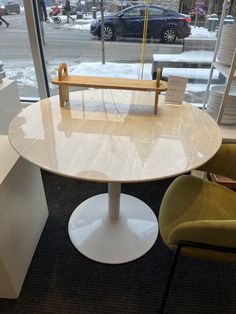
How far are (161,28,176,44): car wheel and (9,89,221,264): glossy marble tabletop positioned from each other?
0.73 meters

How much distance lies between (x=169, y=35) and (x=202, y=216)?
1534 mm

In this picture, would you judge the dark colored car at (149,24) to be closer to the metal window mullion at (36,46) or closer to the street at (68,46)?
the street at (68,46)

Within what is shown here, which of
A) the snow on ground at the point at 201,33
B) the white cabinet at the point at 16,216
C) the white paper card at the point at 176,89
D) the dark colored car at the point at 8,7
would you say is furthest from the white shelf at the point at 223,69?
the dark colored car at the point at 8,7

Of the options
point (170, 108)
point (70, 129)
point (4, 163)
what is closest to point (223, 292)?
point (170, 108)

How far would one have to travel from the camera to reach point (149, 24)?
73.1 inches

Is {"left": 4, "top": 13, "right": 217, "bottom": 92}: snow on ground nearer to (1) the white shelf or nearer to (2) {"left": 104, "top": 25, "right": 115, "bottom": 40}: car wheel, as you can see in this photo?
(2) {"left": 104, "top": 25, "right": 115, "bottom": 40}: car wheel

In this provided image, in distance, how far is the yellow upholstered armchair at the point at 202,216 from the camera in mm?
794

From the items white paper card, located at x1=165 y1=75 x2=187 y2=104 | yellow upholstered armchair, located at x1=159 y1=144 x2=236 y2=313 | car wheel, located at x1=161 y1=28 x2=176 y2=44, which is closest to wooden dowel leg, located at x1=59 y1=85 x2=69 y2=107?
white paper card, located at x1=165 y1=75 x2=187 y2=104

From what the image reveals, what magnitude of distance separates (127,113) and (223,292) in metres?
1.10

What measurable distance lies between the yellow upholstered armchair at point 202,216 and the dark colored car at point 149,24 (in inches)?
48.0

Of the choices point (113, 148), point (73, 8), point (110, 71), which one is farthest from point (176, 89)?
point (73, 8)

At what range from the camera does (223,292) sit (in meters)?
1.26

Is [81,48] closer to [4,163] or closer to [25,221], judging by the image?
[4,163]

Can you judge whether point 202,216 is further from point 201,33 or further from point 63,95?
point 201,33
